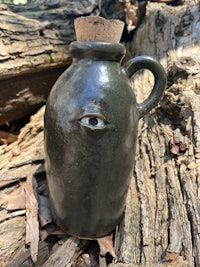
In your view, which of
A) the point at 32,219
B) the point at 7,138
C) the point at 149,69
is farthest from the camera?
the point at 7,138

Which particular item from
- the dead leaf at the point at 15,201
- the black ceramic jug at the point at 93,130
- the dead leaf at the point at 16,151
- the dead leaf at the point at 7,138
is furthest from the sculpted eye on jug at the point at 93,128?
the dead leaf at the point at 7,138

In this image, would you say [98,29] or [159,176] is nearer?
[98,29]

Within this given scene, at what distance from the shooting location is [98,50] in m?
1.18

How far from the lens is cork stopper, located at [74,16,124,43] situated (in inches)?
46.6

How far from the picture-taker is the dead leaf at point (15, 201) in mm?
1513

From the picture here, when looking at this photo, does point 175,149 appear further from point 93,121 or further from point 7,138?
point 7,138

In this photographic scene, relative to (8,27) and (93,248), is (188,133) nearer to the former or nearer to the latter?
(93,248)

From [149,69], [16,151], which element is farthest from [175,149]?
[16,151]

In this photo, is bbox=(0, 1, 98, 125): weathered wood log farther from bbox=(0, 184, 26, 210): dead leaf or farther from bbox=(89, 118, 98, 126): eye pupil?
bbox=(89, 118, 98, 126): eye pupil

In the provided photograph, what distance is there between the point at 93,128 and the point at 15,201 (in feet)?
2.16

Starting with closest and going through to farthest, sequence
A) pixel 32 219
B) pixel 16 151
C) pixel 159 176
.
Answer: pixel 32 219 < pixel 159 176 < pixel 16 151

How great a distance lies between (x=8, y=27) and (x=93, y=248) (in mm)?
1390

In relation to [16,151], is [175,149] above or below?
above

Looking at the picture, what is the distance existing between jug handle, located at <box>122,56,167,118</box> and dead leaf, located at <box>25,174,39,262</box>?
26.9 inches
